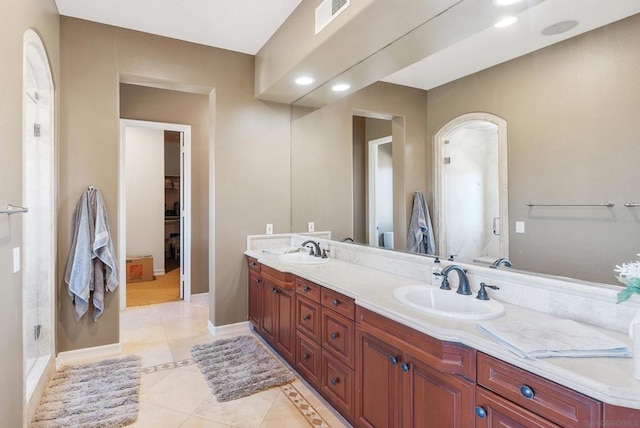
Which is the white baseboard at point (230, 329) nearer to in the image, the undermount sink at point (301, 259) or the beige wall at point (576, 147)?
the undermount sink at point (301, 259)

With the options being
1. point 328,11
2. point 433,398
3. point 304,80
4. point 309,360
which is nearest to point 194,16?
point 304,80

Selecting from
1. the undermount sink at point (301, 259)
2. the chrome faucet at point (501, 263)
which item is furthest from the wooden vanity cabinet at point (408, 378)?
the undermount sink at point (301, 259)

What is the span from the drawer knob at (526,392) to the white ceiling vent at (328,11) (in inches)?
82.8

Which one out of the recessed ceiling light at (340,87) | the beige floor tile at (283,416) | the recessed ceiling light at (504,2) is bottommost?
the beige floor tile at (283,416)

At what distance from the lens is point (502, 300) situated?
170 cm

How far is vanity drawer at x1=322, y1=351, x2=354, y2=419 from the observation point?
201cm

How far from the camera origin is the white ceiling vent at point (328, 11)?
2148 millimetres

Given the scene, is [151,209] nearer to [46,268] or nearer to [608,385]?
[46,268]

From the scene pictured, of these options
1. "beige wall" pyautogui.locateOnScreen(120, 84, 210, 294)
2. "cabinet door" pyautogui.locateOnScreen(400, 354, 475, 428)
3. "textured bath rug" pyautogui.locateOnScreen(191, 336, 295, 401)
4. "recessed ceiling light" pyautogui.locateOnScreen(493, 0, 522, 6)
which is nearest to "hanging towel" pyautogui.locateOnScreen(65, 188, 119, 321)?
"textured bath rug" pyautogui.locateOnScreen(191, 336, 295, 401)

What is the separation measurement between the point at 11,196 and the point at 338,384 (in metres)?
2.02

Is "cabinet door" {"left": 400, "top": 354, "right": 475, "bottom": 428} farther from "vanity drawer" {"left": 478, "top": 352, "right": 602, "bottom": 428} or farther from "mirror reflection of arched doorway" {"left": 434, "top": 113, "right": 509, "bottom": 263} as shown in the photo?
"mirror reflection of arched doorway" {"left": 434, "top": 113, "right": 509, "bottom": 263}

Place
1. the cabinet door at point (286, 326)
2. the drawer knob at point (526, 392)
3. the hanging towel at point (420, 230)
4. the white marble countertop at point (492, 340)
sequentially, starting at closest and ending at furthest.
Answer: the white marble countertop at point (492, 340), the drawer knob at point (526, 392), the hanging towel at point (420, 230), the cabinet door at point (286, 326)

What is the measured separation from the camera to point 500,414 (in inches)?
47.0

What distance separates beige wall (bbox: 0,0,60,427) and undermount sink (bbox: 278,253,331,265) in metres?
1.76
